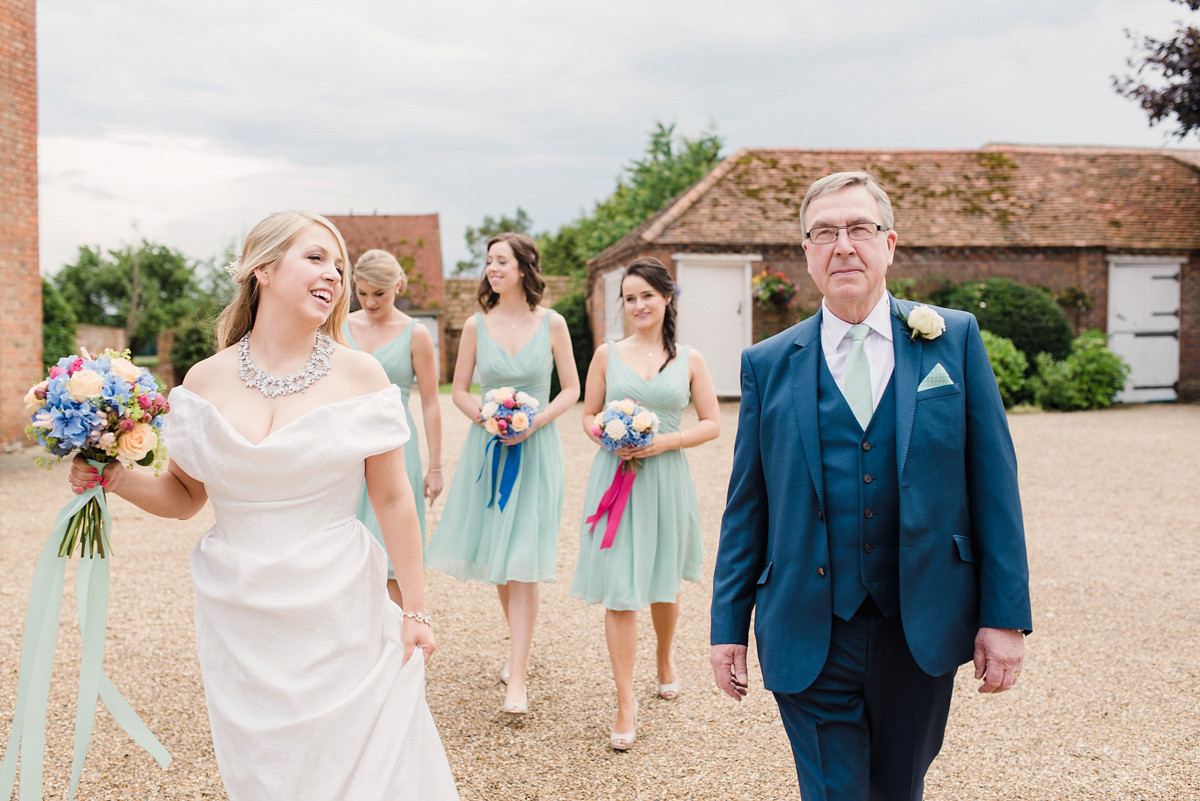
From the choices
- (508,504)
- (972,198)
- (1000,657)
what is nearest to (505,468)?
(508,504)

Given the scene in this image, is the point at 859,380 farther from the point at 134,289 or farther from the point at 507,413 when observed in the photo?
the point at 134,289

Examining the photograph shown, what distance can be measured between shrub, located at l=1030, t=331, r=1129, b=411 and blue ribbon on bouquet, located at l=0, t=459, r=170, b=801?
18124 millimetres

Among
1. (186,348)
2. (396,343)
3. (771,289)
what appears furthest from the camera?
(186,348)

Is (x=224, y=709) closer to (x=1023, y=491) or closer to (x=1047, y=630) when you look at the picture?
(x=1047, y=630)

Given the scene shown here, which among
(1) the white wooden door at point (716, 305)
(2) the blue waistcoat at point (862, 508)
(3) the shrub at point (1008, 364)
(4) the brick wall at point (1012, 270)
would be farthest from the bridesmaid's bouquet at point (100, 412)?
(3) the shrub at point (1008, 364)

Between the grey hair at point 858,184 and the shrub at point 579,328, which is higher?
the grey hair at point 858,184

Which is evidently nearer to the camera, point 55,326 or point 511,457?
point 511,457

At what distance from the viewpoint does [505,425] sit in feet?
15.3

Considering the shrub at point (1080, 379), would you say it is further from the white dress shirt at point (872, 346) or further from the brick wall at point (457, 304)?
the white dress shirt at point (872, 346)

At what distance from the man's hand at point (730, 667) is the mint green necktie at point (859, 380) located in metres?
0.72

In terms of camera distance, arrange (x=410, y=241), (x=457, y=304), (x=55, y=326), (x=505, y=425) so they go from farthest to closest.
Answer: (x=410, y=241), (x=457, y=304), (x=55, y=326), (x=505, y=425)

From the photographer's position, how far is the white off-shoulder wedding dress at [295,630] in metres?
2.30

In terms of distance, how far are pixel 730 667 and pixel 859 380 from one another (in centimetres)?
86

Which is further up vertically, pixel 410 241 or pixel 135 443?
pixel 410 241
